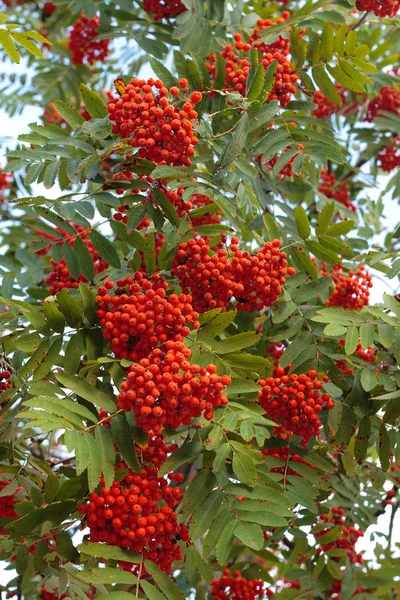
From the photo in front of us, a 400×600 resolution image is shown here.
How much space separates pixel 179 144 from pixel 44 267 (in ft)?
A: 6.36

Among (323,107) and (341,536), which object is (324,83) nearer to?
(323,107)

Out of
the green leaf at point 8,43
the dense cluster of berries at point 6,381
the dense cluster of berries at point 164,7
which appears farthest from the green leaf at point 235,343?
the dense cluster of berries at point 164,7

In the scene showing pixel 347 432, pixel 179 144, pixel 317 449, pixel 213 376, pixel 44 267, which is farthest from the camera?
pixel 44 267

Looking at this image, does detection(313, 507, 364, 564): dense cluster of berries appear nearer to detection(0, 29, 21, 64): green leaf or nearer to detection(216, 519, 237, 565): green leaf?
detection(216, 519, 237, 565): green leaf

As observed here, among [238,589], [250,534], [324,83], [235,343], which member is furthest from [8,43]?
[238,589]

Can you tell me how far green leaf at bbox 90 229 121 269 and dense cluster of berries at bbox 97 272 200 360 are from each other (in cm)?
38

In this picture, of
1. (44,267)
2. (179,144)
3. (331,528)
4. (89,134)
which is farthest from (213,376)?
(44,267)

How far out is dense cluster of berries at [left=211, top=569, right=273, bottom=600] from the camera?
3.54m

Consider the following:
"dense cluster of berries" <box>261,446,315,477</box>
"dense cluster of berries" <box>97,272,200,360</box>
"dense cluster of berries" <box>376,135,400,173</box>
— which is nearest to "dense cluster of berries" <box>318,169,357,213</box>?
"dense cluster of berries" <box>376,135,400,173</box>

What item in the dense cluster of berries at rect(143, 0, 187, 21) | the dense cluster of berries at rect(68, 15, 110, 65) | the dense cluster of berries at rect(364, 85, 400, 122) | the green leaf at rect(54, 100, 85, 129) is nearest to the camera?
the green leaf at rect(54, 100, 85, 129)

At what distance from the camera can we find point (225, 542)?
239 cm

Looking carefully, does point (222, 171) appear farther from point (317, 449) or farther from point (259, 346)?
point (317, 449)

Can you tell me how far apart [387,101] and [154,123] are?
2.83 metres

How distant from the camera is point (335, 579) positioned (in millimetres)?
3750
